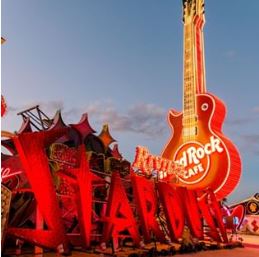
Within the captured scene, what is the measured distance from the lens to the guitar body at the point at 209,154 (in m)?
23.7

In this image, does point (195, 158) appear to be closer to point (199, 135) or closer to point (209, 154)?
point (209, 154)

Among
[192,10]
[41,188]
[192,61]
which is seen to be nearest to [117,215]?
[41,188]

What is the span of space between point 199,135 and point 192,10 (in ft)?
32.0

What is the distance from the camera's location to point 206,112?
24.7 meters

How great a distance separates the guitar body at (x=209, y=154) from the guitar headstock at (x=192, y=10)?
6740 millimetres

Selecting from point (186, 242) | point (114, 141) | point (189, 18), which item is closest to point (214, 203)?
point (186, 242)

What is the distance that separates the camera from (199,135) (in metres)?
25.1

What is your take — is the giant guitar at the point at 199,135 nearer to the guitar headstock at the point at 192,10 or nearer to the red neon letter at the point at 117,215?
the guitar headstock at the point at 192,10

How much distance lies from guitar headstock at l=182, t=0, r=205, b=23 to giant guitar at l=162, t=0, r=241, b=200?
25 cm

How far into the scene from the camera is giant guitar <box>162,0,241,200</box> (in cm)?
2386

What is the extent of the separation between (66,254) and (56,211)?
1098mm

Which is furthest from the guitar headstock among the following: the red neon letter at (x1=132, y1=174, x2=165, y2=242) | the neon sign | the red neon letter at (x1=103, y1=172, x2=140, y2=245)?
the red neon letter at (x1=103, y1=172, x2=140, y2=245)

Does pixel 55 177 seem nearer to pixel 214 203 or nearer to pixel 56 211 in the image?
pixel 56 211

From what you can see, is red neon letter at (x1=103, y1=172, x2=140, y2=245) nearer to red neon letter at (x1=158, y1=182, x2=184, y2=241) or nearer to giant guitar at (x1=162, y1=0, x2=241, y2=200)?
red neon letter at (x1=158, y1=182, x2=184, y2=241)
